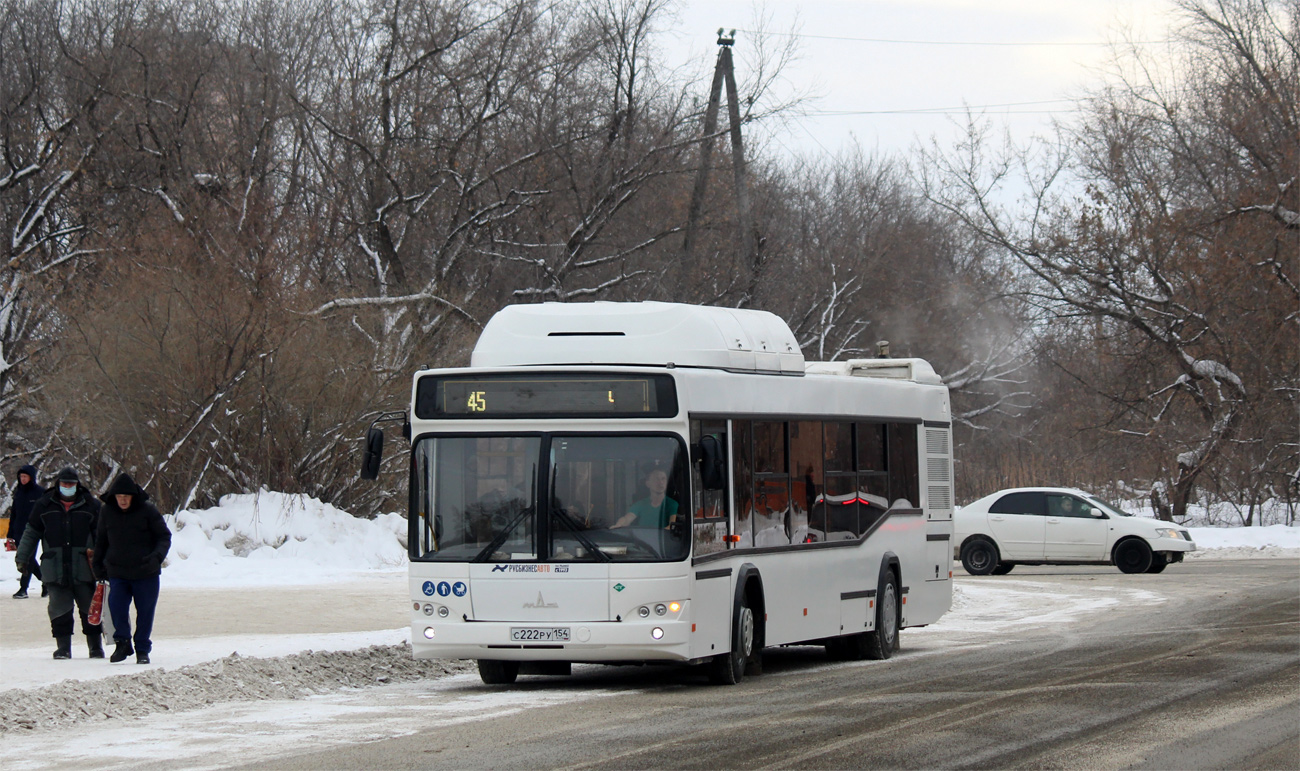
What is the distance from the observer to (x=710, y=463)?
1238cm

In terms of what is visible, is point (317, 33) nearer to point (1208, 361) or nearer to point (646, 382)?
point (1208, 361)

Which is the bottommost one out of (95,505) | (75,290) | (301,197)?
(95,505)

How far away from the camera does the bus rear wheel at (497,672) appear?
13.3 m

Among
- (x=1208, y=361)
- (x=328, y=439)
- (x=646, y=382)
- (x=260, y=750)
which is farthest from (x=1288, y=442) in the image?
(x=260, y=750)

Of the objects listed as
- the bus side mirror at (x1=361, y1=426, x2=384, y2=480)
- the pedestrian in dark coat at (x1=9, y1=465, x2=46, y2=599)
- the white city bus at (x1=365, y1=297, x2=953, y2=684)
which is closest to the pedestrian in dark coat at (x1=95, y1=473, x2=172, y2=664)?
the bus side mirror at (x1=361, y1=426, x2=384, y2=480)

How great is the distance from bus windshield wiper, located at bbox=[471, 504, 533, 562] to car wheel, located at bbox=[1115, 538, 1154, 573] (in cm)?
1850

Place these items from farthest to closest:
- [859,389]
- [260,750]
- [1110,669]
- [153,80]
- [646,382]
Result: [153,80]
[859,389]
[1110,669]
[646,382]
[260,750]

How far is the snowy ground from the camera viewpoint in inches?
440

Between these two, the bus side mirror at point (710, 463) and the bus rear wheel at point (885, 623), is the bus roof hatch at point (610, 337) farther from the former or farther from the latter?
the bus rear wheel at point (885, 623)

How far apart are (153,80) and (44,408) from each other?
10.0 m

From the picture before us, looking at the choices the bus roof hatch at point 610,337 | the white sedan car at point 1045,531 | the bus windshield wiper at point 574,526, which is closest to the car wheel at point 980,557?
the white sedan car at point 1045,531

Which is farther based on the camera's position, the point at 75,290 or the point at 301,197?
the point at 301,197

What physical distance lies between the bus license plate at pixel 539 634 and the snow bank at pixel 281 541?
13.1 metres

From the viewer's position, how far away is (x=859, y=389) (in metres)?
15.7
